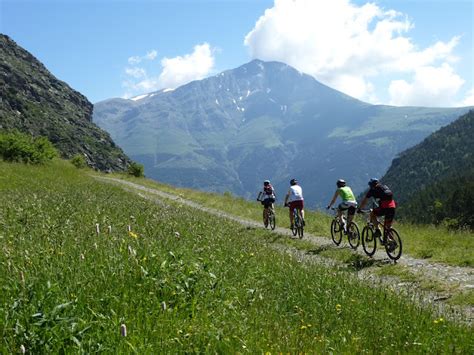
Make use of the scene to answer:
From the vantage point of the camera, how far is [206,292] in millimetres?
6211

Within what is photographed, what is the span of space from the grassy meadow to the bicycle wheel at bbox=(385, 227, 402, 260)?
542 centimetres

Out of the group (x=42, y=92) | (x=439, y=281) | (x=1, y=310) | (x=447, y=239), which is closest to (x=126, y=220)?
(x=1, y=310)

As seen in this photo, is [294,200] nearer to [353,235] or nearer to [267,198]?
[267,198]

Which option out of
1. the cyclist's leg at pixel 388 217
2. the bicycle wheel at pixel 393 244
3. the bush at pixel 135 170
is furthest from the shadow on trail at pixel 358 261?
the bush at pixel 135 170

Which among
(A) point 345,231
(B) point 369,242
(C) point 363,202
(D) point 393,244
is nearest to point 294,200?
(A) point 345,231

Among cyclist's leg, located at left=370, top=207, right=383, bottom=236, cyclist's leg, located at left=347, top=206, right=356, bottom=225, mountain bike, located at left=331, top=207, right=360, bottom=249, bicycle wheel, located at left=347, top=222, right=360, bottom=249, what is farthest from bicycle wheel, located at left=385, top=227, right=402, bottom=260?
cyclist's leg, located at left=347, top=206, right=356, bottom=225

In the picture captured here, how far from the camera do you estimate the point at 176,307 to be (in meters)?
5.29

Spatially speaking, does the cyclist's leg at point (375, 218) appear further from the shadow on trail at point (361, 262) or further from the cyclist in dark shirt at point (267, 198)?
the cyclist in dark shirt at point (267, 198)

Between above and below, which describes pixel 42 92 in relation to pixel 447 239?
above

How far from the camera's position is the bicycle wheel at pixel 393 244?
1360cm

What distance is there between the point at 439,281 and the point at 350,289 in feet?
12.3

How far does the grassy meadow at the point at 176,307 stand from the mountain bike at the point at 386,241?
5.48 m

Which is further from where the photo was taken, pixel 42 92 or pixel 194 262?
pixel 42 92

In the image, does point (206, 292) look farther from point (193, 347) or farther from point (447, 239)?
point (447, 239)
